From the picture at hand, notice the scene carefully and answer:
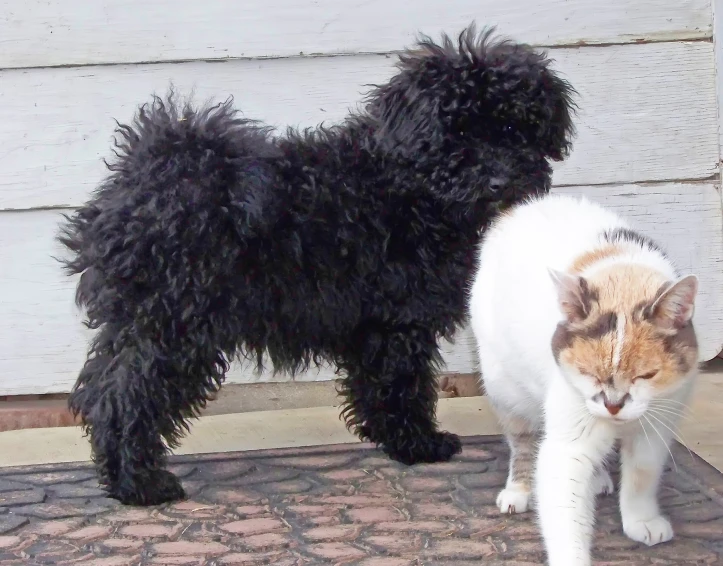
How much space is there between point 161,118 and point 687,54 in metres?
2.26

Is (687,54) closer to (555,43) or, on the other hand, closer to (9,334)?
(555,43)

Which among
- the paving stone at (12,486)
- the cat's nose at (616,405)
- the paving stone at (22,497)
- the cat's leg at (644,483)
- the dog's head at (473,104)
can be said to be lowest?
the paving stone at (12,486)

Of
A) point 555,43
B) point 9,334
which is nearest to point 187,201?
point 9,334

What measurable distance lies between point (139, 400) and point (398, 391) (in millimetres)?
852

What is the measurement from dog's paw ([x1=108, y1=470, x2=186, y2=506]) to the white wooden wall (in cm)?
99

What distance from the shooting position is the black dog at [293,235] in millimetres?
2654

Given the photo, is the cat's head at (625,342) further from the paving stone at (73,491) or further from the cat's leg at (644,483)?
the paving stone at (73,491)

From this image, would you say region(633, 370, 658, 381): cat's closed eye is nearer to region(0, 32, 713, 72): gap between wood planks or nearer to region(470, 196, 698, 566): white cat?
region(470, 196, 698, 566): white cat

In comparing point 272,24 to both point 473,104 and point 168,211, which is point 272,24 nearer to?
point 473,104

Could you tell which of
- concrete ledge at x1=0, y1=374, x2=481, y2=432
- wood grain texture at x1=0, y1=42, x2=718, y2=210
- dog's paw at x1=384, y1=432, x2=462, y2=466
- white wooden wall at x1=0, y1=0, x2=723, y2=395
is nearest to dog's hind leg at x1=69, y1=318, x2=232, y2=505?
dog's paw at x1=384, y1=432, x2=462, y2=466

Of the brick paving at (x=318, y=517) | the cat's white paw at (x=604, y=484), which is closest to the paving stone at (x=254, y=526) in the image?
the brick paving at (x=318, y=517)

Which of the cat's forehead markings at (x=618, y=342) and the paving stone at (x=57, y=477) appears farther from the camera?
the paving stone at (x=57, y=477)

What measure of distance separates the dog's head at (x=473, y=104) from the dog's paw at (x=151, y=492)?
1222mm

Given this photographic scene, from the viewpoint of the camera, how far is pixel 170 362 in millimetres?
2705
